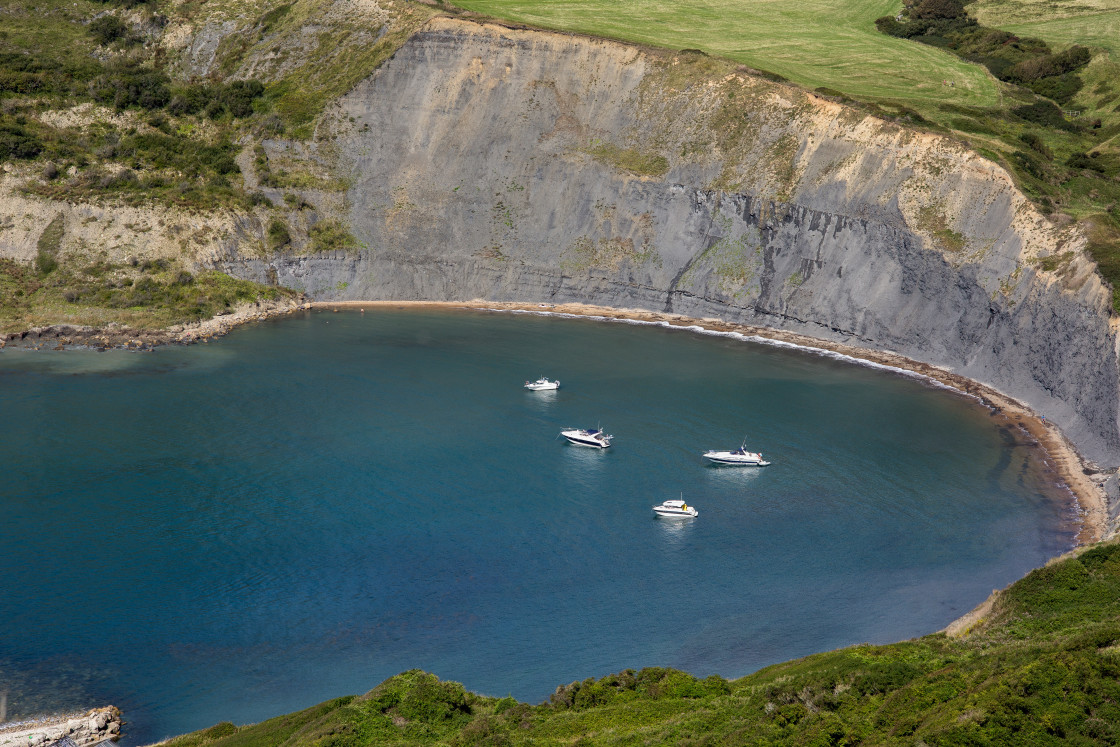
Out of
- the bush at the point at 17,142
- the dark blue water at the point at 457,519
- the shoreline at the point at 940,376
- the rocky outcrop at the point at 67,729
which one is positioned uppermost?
the bush at the point at 17,142

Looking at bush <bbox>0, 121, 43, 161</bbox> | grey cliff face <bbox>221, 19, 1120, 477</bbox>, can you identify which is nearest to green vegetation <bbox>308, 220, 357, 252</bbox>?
grey cliff face <bbox>221, 19, 1120, 477</bbox>

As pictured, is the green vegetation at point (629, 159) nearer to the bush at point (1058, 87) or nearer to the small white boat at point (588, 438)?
the small white boat at point (588, 438)

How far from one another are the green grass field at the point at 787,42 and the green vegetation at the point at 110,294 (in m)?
51.8

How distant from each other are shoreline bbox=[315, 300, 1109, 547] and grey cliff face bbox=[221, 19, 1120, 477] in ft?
3.52

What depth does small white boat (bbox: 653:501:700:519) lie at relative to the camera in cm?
6750

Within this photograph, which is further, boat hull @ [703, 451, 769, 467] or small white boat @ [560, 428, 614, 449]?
small white boat @ [560, 428, 614, 449]

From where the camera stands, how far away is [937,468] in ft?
253

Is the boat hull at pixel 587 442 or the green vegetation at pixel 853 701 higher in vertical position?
the green vegetation at pixel 853 701

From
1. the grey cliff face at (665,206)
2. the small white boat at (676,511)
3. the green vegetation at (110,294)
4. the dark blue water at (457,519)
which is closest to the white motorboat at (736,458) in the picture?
the dark blue water at (457,519)

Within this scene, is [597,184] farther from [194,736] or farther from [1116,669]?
[1116,669]

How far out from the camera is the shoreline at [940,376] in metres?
72.6

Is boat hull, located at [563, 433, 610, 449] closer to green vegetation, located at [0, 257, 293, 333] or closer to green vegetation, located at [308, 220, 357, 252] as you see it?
green vegetation, located at [0, 257, 293, 333]

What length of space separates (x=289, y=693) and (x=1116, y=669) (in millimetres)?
35848

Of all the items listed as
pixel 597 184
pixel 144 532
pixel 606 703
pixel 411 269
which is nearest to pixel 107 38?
pixel 411 269
